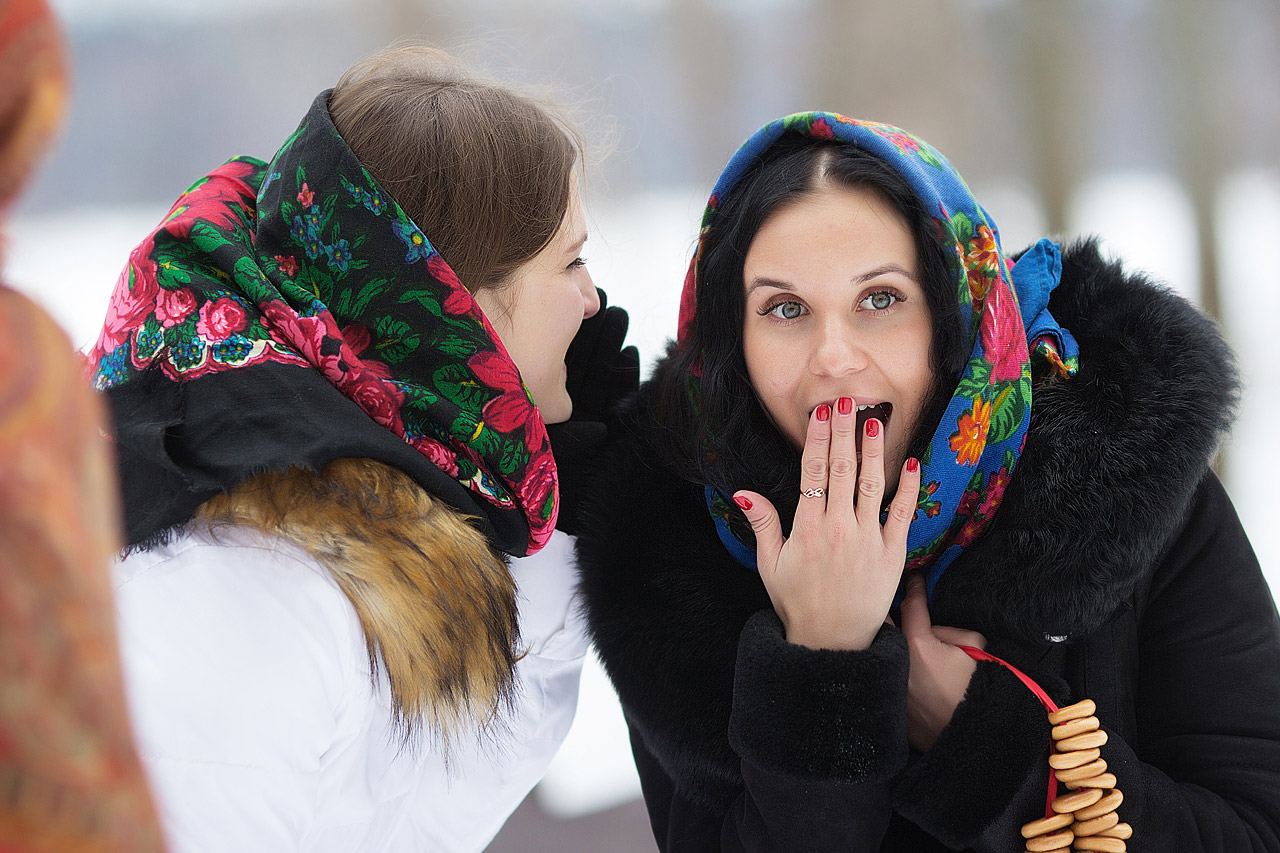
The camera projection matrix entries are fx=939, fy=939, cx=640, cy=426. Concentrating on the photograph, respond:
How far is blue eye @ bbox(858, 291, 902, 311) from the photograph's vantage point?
47.0 inches

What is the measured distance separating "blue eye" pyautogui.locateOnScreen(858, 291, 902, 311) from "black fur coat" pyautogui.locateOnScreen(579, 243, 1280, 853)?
9.4 inches

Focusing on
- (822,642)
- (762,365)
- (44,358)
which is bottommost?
(822,642)

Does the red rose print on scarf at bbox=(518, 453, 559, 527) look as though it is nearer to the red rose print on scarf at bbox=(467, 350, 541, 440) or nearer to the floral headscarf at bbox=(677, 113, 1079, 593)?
the red rose print on scarf at bbox=(467, 350, 541, 440)

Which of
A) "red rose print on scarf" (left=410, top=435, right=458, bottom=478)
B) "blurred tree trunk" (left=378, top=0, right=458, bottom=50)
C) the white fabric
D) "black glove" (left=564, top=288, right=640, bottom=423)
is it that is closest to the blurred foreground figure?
the white fabric

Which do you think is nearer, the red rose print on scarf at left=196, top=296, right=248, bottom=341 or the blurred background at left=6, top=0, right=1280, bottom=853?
the red rose print on scarf at left=196, top=296, right=248, bottom=341

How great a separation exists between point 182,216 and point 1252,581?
141 cm

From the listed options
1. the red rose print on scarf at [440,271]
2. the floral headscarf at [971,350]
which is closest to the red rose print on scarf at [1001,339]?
the floral headscarf at [971,350]

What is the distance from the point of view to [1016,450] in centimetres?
120

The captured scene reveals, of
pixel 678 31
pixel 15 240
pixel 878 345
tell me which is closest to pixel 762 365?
pixel 878 345

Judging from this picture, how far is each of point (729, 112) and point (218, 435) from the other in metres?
1.86

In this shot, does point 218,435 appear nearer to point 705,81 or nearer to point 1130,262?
point 705,81

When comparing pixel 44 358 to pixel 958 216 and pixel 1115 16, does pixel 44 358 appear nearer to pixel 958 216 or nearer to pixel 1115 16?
pixel 958 216

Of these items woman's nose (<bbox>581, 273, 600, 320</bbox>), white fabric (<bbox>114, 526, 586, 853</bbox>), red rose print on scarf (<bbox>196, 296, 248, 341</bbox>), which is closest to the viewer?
white fabric (<bbox>114, 526, 586, 853</bbox>)

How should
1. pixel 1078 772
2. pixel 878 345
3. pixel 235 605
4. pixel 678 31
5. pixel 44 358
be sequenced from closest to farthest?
pixel 44 358
pixel 235 605
pixel 1078 772
pixel 878 345
pixel 678 31
